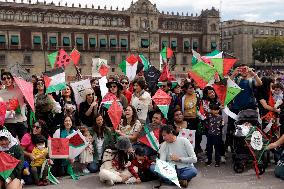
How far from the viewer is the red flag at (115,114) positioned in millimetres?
7773

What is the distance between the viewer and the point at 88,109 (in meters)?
8.10

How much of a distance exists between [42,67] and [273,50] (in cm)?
4313

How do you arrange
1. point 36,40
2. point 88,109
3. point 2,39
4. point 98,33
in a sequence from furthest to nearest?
point 98,33
point 36,40
point 2,39
point 88,109

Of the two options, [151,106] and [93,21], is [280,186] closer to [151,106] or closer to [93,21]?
[151,106]

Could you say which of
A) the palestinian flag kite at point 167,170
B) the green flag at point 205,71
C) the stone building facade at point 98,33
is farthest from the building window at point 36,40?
the palestinian flag kite at point 167,170

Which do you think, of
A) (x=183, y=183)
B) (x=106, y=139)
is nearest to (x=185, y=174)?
(x=183, y=183)

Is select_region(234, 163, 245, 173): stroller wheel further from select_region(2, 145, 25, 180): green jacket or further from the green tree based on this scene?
the green tree

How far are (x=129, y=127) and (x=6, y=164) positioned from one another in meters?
2.54

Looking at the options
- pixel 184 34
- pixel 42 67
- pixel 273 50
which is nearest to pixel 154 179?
pixel 42 67

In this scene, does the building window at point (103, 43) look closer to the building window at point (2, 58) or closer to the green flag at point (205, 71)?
the building window at point (2, 58)

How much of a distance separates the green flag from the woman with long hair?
241 cm

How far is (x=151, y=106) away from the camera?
8656 millimetres

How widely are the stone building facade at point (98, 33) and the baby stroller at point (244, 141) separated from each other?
42005 millimetres

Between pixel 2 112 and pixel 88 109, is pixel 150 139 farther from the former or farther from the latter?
pixel 2 112
